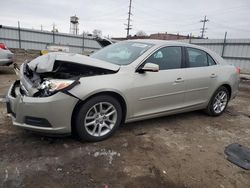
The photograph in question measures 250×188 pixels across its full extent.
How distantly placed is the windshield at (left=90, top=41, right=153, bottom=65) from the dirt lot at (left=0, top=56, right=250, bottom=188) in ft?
3.85

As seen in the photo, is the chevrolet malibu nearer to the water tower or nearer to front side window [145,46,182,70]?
front side window [145,46,182,70]

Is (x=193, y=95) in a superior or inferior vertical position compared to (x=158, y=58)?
inferior

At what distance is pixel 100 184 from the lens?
2.34 meters

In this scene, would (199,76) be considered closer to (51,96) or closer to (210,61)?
(210,61)

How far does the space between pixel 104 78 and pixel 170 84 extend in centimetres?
126

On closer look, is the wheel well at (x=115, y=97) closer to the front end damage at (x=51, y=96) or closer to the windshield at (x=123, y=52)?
the front end damage at (x=51, y=96)

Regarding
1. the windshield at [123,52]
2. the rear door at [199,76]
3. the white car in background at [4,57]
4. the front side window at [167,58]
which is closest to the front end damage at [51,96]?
the windshield at [123,52]

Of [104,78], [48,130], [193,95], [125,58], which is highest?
[125,58]

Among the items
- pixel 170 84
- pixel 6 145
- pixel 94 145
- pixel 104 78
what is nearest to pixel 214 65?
pixel 170 84

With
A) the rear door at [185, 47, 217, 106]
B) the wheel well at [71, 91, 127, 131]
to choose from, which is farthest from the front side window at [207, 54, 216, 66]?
the wheel well at [71, 91, 127, 131]

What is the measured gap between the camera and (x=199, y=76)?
13.9ft

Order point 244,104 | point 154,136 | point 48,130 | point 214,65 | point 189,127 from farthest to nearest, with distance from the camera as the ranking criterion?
point 244,104, point 214,65, point 189,127, point 154,136, point 48,130

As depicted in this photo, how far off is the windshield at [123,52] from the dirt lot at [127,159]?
3.85 feet

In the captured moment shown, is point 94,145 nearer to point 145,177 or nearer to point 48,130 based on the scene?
point 48,130
